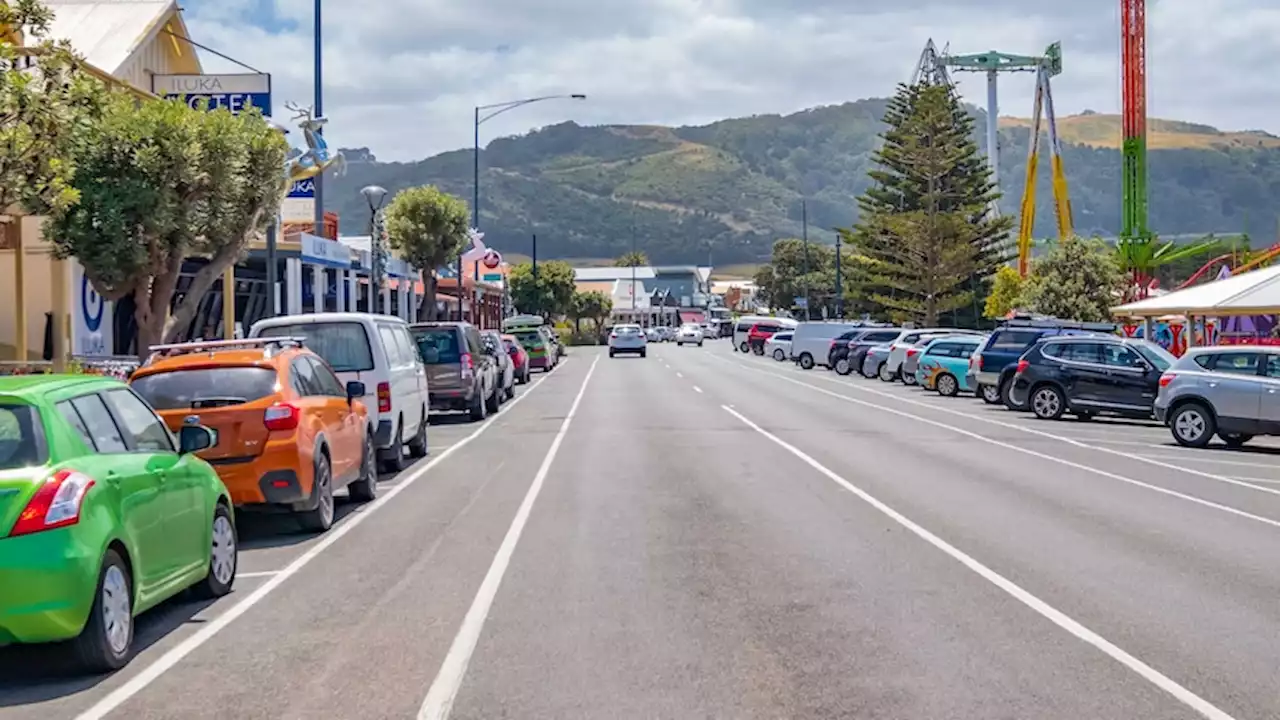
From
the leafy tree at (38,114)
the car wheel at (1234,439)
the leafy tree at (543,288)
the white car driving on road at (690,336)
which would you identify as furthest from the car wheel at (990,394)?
the white car driving on road at (690,336)

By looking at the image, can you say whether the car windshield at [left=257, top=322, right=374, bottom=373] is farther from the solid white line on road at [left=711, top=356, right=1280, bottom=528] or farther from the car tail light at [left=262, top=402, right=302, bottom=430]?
the solid white line on road at [left=711, top=356, right=1280, bottom=528]

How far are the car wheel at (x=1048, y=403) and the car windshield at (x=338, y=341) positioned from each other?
15967 millimetres

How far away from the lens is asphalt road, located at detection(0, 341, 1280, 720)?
23.4ft

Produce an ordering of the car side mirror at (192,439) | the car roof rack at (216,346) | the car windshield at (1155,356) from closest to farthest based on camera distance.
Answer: the car side mirror at (192,439) < the car roof rack at (216,346) < the car windshield at (1155,356)

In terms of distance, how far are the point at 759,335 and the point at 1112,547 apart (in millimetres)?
69007

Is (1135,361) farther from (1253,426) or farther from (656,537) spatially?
(656,537)

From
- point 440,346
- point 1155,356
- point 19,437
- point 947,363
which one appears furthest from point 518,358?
point 19,437

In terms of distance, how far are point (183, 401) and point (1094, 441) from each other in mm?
15785

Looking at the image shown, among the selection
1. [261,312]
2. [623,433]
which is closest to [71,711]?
[623,433]

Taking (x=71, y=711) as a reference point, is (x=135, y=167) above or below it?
above

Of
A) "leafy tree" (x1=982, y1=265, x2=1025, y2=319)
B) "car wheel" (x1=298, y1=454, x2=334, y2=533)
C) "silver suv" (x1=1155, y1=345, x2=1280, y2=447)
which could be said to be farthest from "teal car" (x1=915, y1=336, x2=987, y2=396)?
"car wheel" (x1=298, y1=454, x2=334, y2=533)

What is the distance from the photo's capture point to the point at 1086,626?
8688 mm

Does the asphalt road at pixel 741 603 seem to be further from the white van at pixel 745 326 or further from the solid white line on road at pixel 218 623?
the white van at pixel 745 326

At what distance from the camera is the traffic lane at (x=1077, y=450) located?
1602 centimetres
